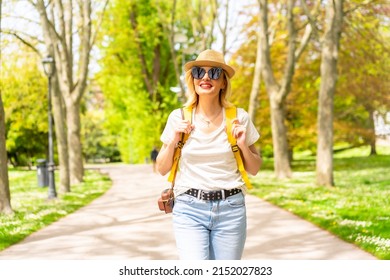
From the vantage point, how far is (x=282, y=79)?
72.7 ft

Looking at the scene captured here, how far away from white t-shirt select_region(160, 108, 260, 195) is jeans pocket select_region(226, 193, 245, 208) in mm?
69

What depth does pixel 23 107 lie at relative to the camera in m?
32.7

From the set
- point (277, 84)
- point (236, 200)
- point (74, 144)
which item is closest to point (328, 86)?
point (277, 84)

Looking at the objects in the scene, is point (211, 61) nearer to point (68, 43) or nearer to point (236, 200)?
point (236, 200)

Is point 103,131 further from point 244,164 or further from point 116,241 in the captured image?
point 244,164

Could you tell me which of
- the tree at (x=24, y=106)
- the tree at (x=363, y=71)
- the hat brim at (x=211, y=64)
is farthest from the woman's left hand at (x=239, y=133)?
the tree at (x=24, y=106)

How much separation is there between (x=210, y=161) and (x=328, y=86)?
13.8 meters

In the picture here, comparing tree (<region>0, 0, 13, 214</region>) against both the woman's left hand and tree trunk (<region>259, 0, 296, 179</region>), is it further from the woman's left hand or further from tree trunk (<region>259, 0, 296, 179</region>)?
tree trunk (<region>259, 0, 296, 179</region>)

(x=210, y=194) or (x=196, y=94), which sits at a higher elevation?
(x=196, y=94)

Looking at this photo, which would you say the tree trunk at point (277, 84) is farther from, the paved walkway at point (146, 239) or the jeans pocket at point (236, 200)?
the jeans pocket at point (236, 200)

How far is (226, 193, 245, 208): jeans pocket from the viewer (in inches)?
151

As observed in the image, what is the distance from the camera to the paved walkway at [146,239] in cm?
779

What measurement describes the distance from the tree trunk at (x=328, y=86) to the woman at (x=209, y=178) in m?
13.4

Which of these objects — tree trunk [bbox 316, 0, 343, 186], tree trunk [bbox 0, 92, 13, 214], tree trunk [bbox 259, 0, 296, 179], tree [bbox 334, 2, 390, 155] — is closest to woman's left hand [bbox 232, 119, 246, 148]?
tree trunk [bbox 0, 92, 13, 214]
